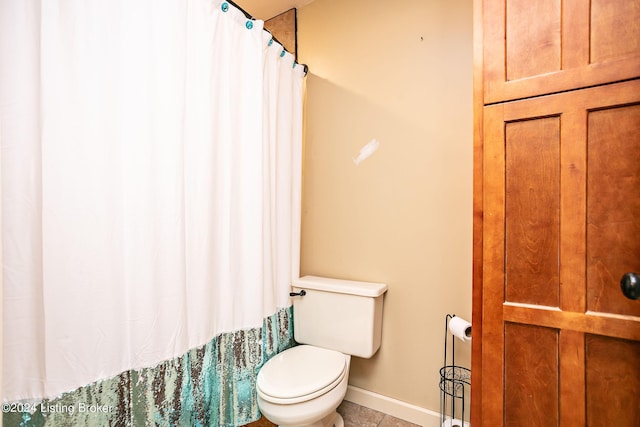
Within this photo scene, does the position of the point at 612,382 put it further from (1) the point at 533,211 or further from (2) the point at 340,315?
(2) the point at 340,315

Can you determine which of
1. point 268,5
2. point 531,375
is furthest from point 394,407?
point 268,5

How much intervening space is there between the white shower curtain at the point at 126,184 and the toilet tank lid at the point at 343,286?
290 millimetres

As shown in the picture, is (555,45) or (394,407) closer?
(555,45)

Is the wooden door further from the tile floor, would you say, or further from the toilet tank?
the tile floor

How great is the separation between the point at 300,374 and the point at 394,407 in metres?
0.69

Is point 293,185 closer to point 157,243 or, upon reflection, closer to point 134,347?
point 157,243

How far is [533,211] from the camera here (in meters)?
0.86

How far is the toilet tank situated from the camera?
163cm

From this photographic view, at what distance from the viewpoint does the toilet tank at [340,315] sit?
163 cm

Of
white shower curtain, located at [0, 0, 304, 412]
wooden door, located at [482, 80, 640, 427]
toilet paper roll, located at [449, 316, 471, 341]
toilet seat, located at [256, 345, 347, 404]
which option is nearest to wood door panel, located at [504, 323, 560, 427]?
wooden door, located at [482, 80, 640, 427]

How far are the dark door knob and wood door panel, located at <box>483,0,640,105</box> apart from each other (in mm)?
497

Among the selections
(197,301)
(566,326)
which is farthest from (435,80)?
(197,301)

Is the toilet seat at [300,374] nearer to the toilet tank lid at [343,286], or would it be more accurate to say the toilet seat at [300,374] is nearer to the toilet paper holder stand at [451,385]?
the toilet tank lid at [343,286]

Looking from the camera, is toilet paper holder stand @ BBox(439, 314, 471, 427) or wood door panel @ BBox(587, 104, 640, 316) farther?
toilet paper holder stand @ BBox(439, 314, 471, 427)
